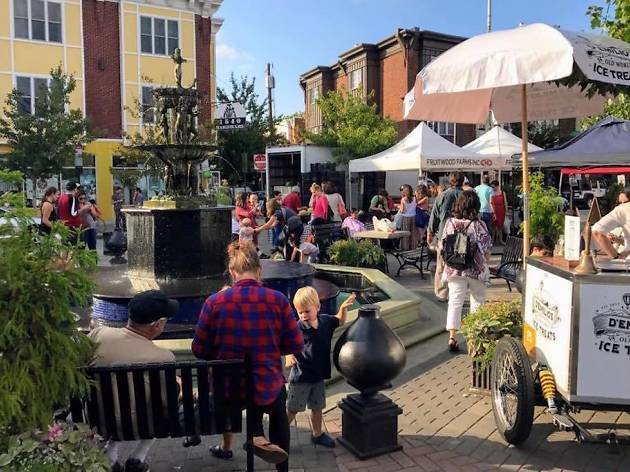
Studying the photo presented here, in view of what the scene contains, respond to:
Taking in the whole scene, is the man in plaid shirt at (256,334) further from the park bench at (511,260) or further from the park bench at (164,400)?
the park bench at (511,260)

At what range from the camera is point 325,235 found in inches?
483

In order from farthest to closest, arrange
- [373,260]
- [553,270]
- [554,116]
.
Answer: [373,260] → [554,116] → [553,270]

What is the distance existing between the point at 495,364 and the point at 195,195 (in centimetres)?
474

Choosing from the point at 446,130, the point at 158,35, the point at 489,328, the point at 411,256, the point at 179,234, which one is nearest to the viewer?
the point at 489,328

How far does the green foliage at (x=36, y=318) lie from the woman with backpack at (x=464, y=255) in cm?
399

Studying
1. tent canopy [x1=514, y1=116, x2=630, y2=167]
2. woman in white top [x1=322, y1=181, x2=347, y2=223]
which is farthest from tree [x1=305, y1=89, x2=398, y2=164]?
tent canopy [x1=514, y1=116, x2=630, y2=167]

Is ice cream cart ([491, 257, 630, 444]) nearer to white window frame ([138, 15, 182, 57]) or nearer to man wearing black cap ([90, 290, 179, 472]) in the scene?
man wearing black cap ([90, 290, 179, 472])

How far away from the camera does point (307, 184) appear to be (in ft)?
83.3

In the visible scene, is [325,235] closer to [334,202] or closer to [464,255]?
[334,202]

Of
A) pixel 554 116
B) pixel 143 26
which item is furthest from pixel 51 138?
pixel 554 116

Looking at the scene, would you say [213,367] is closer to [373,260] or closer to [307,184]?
[373,260]

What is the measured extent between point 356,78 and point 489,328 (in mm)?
33966

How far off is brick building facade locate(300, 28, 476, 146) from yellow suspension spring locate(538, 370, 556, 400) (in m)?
28.7

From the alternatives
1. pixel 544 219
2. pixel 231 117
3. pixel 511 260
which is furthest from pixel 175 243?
pixel 231 117
